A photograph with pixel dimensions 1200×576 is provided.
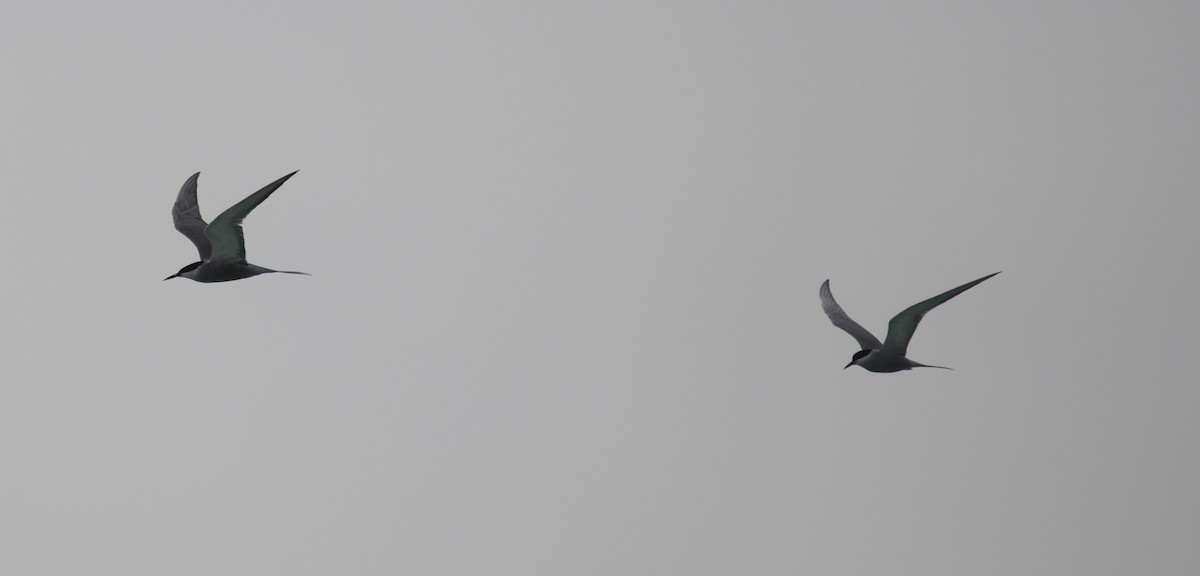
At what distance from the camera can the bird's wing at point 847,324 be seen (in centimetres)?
3052

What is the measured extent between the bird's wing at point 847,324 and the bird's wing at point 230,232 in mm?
11485

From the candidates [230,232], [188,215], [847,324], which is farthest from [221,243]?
[847,324]

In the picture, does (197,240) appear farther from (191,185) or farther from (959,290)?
(959,290)

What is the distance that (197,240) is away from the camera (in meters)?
29.8

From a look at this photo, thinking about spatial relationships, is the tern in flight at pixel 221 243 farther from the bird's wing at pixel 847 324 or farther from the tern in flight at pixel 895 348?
the bird's wing at pixel 847 324

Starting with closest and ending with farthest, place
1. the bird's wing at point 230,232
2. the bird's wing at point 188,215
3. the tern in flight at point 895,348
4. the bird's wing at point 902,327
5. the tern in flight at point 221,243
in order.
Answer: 1. the bird's wing at point 230,232
2. the tern in flight at point 221,243
3. the bird's wing at point 902,327
4. the tern in flight at point 895,348
5. the bird's wing at point 188,215

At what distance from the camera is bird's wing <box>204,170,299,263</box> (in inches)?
1010

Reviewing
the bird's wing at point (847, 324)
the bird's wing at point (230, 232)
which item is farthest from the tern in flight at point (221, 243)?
the bird's wing at point (847, 324)

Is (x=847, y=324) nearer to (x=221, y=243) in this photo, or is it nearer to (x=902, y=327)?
(x=902, y=327)

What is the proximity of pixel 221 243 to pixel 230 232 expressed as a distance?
45cm

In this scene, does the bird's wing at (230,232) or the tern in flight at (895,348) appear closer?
the bird's wing at (230,232)

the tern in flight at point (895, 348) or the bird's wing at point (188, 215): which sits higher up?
the bird's wing at point (188, 215)

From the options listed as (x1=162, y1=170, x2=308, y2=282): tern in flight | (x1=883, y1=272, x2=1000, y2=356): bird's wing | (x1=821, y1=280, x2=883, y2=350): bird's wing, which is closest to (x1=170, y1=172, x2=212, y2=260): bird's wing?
(x1=162, y1=170, x2=308, y2=282): tern in flight

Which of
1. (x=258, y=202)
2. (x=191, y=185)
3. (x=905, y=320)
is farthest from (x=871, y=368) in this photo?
(x=191, y=185)
